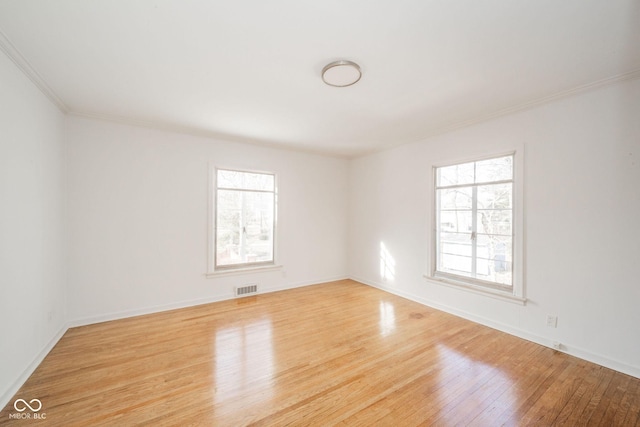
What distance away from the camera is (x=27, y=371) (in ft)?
7.50

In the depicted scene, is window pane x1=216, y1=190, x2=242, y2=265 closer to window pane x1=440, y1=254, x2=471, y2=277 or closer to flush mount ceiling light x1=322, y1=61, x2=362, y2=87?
flush mount ceiling light x1=322, y1=61, x2=362, y2=87

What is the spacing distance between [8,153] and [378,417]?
3.44 m

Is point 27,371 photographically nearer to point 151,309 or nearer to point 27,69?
point 151,309

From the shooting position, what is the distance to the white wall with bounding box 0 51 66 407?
203cm

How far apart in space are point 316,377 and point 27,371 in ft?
8.20

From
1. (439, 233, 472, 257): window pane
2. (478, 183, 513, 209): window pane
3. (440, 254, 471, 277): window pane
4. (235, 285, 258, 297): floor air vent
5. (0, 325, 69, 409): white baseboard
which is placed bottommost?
(0, 325, 69, 409): white baseboard

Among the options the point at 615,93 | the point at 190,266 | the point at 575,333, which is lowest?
the point at 575,333

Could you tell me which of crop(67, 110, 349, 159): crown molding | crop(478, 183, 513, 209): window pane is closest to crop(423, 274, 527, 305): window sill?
crop(478, 183, 513, 209): window pane

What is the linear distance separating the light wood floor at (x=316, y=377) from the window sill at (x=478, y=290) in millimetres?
429

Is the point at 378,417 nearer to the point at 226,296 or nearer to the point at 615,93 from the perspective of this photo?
the point at 226,296

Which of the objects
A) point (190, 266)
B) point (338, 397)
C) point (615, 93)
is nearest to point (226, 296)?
point (190, 266)

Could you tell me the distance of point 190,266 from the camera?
4.13 meters

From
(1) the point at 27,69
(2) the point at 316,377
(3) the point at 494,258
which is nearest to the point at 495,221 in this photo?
(3) the point at 494,258
